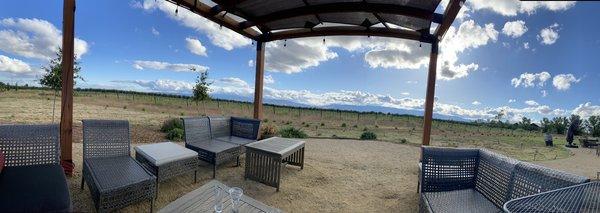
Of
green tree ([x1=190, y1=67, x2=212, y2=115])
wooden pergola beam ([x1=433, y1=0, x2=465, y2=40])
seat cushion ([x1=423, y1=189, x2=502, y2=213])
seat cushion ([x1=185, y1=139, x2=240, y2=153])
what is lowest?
seat cushion ([x1=423, y1=189, x2=502, y2=213])

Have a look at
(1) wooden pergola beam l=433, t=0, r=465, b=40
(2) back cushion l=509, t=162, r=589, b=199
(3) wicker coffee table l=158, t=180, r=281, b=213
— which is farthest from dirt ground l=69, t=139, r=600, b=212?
(1) wooden pergola beam l=433, t=0, r=465, b=40

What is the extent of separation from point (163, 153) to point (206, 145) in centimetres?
91

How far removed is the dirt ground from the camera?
11.5 feet

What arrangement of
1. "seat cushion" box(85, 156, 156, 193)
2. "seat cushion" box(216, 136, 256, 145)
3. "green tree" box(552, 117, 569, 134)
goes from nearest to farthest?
1. "seat cushion" box(85, 156, 156, 193)
2. "seat cushion" box(216, 136, 256, 145)
3. "green tree" box(552, 117, 569, 134)

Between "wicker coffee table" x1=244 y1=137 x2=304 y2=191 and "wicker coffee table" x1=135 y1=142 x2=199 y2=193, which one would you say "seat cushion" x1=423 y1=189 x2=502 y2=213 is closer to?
"wicker coffee table" x1=244 y1=137 x2=304 y2=191

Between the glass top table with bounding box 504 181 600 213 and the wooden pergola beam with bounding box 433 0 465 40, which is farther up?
the wooden pergola beam with bounding box 433 0 465 40

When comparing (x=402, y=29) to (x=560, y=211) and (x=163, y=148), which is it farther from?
(x=163, y=148)

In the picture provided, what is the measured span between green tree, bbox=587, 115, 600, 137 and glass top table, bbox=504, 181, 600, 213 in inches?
1493

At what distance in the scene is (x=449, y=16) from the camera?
3822 millimetres

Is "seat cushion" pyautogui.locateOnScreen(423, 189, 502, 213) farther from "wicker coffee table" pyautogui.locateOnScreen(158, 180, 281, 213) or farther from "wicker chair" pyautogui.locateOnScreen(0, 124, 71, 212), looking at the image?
"wicker chair" pyautogui.locateOnScreen(0, 124, 71, 212)

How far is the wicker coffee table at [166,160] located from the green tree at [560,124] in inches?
1707

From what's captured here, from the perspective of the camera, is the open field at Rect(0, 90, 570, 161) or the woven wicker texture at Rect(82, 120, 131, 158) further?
the open field at Rect(0, 90, 570, 161)

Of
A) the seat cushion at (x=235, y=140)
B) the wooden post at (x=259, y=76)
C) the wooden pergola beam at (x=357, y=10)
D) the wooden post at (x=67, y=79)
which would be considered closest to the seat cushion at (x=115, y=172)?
the wooden post at (x=67, y=79)

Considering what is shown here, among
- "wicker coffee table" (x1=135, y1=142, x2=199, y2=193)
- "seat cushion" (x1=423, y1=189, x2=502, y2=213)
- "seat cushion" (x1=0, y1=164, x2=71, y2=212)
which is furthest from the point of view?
"wicker coffee table" (x1=135, y1=142, x2=199, y2=193)
